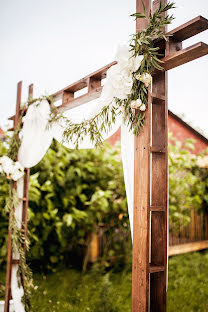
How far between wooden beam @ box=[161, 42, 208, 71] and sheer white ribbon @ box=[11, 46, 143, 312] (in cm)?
16

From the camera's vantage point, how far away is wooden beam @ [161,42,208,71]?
1473 mm

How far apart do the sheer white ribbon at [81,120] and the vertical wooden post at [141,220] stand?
146 mm

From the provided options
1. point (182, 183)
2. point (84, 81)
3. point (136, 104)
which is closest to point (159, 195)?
point (136, 104)

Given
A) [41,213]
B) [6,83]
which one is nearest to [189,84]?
[41,213]

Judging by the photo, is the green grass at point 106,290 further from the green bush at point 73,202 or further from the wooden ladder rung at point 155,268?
the wooden ladder rung at point 155,268

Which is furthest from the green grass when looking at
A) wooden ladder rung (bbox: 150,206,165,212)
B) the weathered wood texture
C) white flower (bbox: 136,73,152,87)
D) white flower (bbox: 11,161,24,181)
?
white flower (bbox: 136,73,152,87)

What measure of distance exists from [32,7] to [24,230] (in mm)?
3498

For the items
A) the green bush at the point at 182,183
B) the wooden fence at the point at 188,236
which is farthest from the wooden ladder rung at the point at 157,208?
the wooden fence at the point at 188,236

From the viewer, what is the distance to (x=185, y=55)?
1.56 metres

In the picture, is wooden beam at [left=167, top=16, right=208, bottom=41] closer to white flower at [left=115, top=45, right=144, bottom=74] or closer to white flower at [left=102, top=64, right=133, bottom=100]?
white flower at [left=115, top=45, right=144, bottom=74]

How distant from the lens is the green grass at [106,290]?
335cm

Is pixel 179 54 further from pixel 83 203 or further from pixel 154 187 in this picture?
pixel 83 203

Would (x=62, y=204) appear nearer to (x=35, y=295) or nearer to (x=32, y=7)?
(x=35, y=295)

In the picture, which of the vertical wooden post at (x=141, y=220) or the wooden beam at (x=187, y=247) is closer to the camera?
the vertical wooden post at (x=141, y=220)
